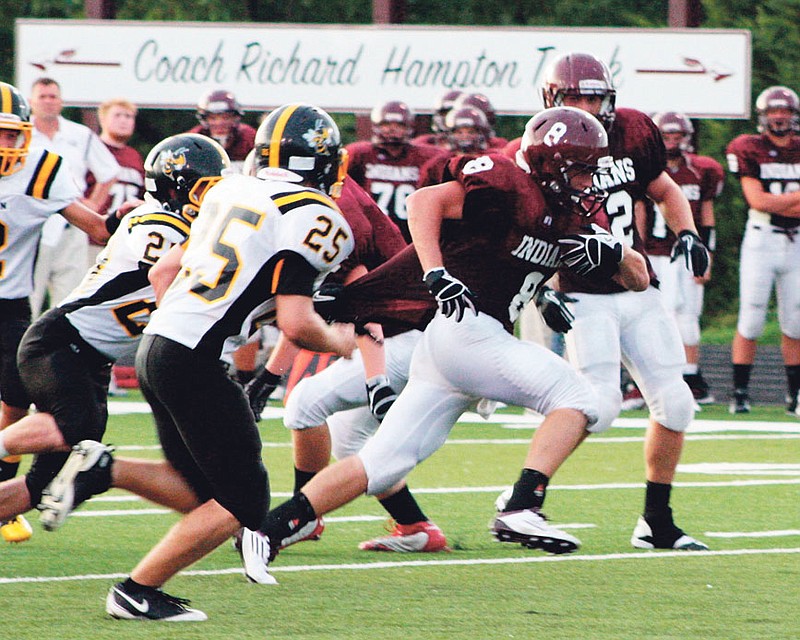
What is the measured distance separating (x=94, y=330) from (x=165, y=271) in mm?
625

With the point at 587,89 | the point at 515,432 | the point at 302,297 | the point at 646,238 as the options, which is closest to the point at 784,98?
the point at 646,238

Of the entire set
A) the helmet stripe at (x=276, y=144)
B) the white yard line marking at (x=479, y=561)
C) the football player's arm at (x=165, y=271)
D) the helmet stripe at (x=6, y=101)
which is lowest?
the white yard line marking at (x=479, y=561)

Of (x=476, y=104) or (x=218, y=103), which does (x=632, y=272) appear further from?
(x=218, y=103)

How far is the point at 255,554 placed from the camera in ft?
15.8

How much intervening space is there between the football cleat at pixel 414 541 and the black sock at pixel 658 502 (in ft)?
2.33

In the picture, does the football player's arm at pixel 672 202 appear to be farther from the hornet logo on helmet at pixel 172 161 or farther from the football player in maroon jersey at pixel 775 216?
the football player in maroon jersey at pixel 775 216

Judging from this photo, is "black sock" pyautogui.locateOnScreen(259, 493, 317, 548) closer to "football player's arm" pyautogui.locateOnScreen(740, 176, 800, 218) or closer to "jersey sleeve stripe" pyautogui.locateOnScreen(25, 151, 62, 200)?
"jersey sleeve stripe" pyautogui.locateOnScreen(25, 151, 62, 200)

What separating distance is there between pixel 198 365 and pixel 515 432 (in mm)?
5162

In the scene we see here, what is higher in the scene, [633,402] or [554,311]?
[554,311]

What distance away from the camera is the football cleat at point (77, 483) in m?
4.38

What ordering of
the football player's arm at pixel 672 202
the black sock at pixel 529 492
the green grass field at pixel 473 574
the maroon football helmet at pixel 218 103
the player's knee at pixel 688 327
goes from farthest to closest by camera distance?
1. the player's knee at pixel 688 327
2. the maroon football helmet at pixel 218 103
3. the football player's arm at pixel 672 202
4. the black sock at pixel 529 492
5. the green grass field at pixel 473 574

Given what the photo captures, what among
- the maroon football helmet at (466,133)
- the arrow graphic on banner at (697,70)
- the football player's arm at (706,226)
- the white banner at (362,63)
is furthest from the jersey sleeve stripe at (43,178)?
the arrow graphic on banner at (697,70)

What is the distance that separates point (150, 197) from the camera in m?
5.41

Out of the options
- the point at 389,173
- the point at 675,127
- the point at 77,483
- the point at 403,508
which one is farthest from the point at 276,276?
the point at 675,127
